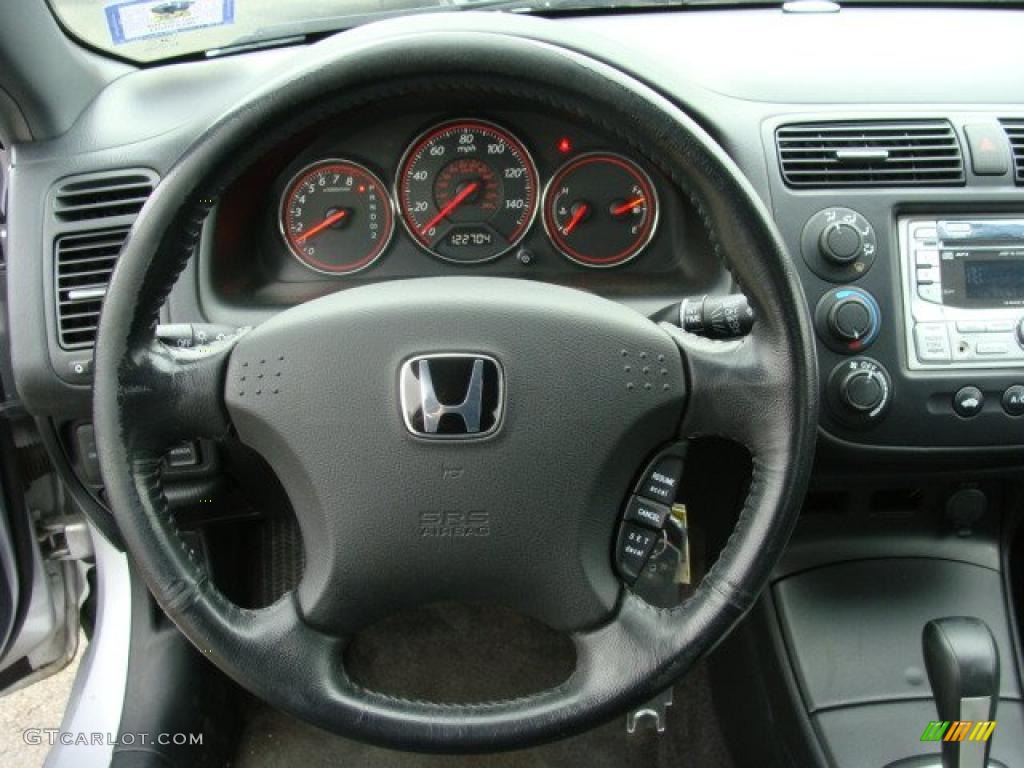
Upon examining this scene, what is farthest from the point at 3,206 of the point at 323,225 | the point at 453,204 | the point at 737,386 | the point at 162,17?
the point at 737,386

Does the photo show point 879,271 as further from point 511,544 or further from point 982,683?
point 511,544

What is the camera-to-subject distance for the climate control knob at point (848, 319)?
53.9 inches

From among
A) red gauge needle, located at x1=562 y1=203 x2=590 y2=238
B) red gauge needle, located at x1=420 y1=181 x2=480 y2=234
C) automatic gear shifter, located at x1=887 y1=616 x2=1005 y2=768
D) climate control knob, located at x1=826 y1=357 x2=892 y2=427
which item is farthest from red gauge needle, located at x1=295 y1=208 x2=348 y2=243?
automatic gear shifter, located at x1=887 y1=616 x2=1005 y2=768

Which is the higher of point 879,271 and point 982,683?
point 879,271

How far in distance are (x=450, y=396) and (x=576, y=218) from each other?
0.57 m

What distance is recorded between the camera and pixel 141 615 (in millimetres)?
1803

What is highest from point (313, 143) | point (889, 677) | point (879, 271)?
point (313, 143)

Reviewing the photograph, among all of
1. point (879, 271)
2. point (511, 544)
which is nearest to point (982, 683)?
point (879, 271)

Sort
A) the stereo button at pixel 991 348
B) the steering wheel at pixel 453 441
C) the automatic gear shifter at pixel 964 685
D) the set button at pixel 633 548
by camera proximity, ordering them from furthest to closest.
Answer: the stereo button at pixel 991 348 < the automatic gear shifter at pixel 964 685 < the set button at pixel 633 548 < the steering wheel at pixel 453 441

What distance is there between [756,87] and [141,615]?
135cm

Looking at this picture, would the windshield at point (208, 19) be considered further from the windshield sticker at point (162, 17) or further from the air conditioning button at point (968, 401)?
the air conditioning button at point (968, 401)

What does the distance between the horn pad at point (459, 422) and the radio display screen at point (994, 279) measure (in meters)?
0.59

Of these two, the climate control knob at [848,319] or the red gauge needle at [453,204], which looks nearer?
the climate control knob at [848,319]

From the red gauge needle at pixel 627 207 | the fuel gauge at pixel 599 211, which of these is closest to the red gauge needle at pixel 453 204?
the fuel gauge at pixel 599 211
